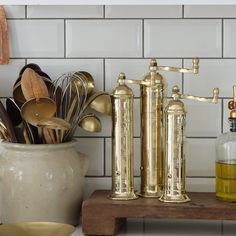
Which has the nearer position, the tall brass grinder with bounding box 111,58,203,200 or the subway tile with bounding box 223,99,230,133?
the tall brass grinder with bounding box 111,58,203,200

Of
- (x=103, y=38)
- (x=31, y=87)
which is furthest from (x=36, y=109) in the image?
(x=103, y=38)

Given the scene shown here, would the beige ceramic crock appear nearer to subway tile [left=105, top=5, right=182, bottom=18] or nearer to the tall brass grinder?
the tall brass grinder

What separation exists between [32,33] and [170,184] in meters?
0.46

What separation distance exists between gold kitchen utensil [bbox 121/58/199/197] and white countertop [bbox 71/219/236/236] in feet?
0.23

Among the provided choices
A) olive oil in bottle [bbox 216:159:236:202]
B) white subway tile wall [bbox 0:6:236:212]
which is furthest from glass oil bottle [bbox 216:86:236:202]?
white subway tile wall [bbox 0:6:236:212]

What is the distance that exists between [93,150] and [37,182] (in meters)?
0.22

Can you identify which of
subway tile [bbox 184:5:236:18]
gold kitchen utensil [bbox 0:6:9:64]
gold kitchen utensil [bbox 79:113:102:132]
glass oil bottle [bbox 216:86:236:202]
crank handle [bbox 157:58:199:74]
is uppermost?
subway tile [bbox 184:5:236:18]

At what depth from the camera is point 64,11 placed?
1349 mm

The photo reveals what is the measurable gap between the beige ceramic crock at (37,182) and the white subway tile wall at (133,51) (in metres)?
0.17

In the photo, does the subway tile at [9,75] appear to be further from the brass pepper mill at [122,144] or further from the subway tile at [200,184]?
the subway tile at [200,184]

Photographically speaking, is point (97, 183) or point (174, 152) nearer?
point (174, 152)

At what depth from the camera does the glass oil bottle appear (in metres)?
1.21

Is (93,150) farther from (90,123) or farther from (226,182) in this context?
(226,182)

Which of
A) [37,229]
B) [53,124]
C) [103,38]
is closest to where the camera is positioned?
[37,229]
